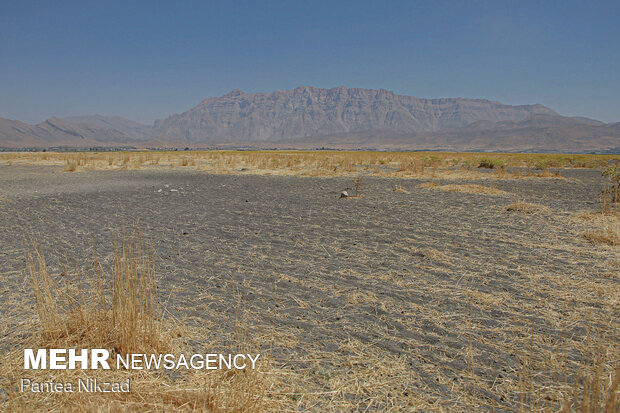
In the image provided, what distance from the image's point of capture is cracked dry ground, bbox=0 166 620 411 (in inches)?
107

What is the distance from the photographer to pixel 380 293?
425 centimetres

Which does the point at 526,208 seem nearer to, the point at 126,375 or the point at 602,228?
the point at 602,228

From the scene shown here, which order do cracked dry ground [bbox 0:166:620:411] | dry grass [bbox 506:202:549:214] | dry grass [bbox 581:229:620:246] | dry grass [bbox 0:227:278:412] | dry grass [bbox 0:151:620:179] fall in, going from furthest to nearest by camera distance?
1. dry grass [bbox 0:151:620:179]
2. dry grass [bbox 506:202:549:214]
3. dry grass [bbox 581:229:620:246]
4. cracked dry ground [bbox 0:166:620:411]
5. dry grass [bbox 0:227:278:412]

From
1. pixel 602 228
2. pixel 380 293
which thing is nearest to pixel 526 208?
pixel 602 228

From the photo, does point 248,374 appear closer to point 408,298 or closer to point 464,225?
point 408,298

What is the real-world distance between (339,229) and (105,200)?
Result: 24.9 feet

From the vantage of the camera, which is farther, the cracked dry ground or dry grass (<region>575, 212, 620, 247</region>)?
dry grass (<region>575, 212, 620, 247</region>)

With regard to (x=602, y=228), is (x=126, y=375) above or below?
below

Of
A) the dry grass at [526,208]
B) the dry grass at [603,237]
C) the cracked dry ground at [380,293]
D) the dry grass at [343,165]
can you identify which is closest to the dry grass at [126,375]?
the cracked dry ground at [380,293]

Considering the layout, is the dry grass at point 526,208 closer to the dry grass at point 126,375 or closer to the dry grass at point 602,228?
the dry grass at point 602,228

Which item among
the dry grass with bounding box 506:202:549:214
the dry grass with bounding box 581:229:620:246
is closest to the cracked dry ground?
the dry grass with bounding box 581:229:620:246

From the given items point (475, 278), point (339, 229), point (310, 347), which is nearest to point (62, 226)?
point (339, 229)

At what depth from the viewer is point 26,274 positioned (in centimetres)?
476

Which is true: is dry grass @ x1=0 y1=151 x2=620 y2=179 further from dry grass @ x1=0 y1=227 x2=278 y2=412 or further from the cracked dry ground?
dry grass @ x1=0 y1=227 x2=278 y2=412
